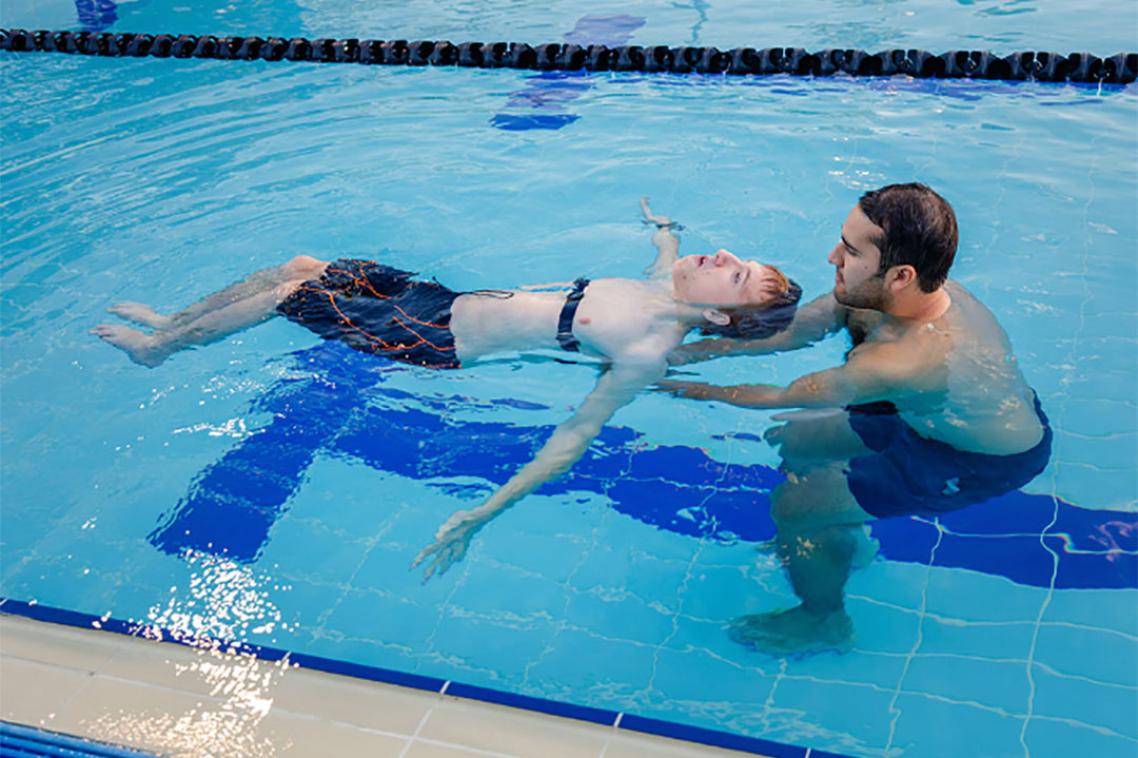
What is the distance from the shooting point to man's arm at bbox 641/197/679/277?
4.03 m

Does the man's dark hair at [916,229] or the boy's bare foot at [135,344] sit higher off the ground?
the man's dark hair at [916,229]

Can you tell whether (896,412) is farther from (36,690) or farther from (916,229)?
(36,690)

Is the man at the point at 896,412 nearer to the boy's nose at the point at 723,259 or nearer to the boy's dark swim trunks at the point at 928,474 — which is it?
the boy's dark swim trunks at the point at 928,474

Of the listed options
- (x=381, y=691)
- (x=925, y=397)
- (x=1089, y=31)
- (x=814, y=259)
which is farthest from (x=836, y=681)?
(x=1089, y=31)

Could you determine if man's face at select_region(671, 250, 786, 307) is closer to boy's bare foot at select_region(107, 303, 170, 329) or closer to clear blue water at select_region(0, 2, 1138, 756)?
clear blue water at select_region(0, 2, 1138, 756)

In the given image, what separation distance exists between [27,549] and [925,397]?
2900 mm

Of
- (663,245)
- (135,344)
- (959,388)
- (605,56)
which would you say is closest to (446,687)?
(959,388)

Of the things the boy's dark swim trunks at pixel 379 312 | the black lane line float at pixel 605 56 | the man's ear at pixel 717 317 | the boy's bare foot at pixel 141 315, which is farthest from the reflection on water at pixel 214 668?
the black lane line float at pixel 605 56

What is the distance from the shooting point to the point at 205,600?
3.14 meters

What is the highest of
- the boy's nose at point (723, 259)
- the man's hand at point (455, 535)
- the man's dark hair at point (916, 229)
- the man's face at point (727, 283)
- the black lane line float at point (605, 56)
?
the black lane line float at point (605, 56)

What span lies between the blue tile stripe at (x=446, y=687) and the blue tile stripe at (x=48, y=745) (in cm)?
6

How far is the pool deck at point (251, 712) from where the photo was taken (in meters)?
2.44

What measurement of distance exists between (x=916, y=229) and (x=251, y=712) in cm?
216

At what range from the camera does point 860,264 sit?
2918mm
